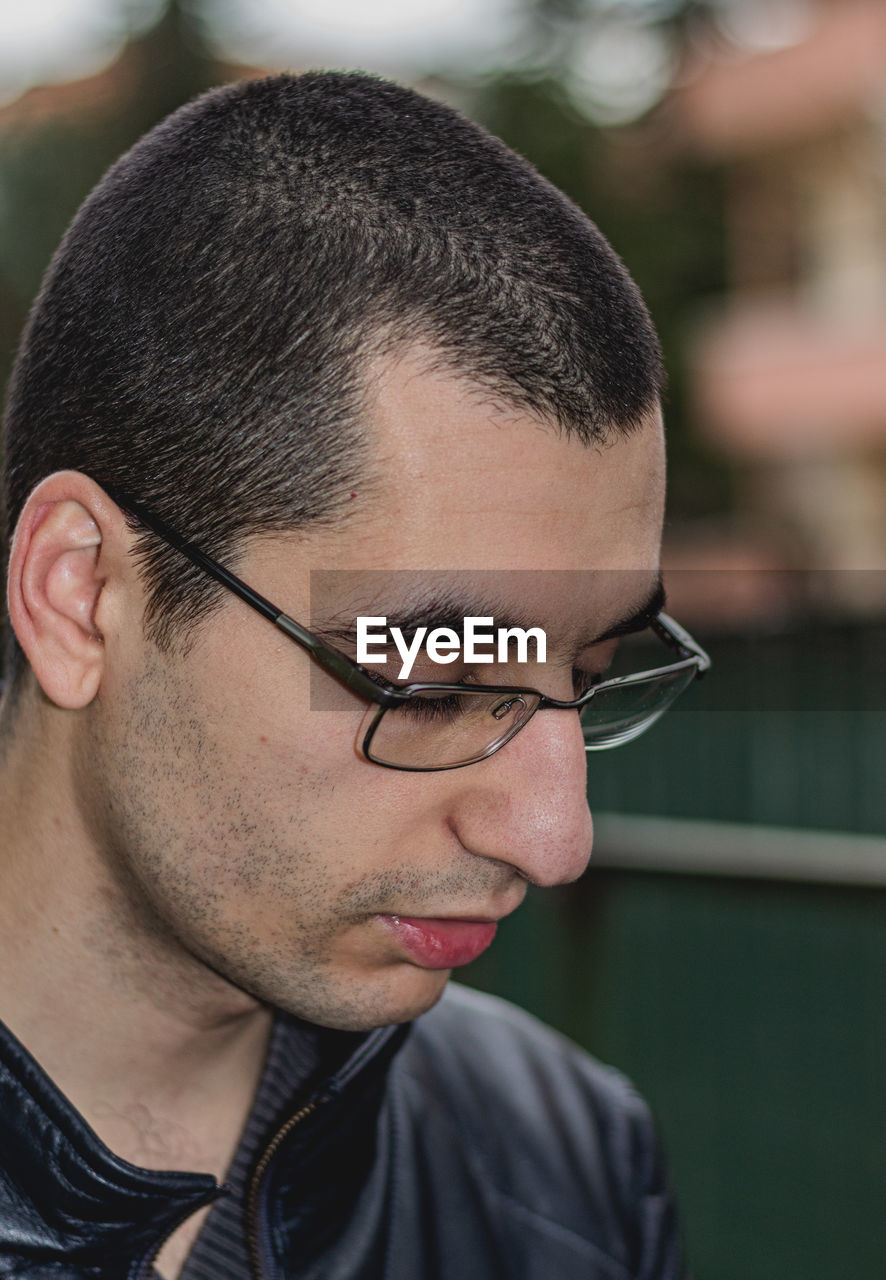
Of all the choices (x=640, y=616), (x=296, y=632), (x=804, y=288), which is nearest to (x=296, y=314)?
(x=296, y=632)

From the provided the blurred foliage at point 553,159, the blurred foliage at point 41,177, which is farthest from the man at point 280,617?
the blurred foliage at point 41,177

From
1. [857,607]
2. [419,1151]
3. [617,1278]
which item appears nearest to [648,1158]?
[617,1278]

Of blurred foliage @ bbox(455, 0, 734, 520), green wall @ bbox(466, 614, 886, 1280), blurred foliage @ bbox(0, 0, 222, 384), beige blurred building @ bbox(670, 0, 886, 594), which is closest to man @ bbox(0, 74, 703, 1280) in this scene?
green wall @ bbox(466, 614, 886, 1280)

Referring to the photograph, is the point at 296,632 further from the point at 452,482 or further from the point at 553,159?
the point at 553,159

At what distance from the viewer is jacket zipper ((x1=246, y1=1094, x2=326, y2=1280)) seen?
1.78 m

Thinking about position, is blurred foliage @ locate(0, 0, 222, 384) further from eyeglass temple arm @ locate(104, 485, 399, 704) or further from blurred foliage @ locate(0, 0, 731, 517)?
eyeglass temple arm @ locate(104, 485, 399, 704)

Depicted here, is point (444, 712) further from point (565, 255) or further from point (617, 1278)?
point (617, 1278)

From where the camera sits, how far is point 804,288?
20.5m

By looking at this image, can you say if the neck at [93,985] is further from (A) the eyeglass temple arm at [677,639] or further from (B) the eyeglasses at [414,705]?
(A) the eyeglass temple arm at [677,639]

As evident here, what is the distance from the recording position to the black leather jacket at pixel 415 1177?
1610 millimetres

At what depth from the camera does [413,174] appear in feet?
5.79

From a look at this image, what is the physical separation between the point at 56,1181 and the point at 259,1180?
0.30 m

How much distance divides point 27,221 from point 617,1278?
39.9 feet

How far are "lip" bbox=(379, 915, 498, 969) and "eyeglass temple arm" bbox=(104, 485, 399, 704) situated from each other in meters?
0.31
